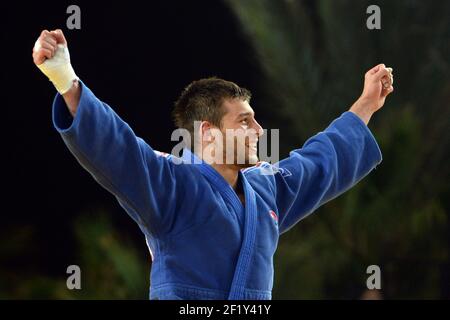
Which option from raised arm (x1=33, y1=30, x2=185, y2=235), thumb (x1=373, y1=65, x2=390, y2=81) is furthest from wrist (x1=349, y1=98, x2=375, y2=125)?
raised arm (x1=33, y1=30, x2=185, y2=235)

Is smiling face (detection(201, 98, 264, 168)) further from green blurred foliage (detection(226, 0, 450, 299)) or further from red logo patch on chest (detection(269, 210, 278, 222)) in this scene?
green blurred foliage (detection(226, 0, 450, 299))

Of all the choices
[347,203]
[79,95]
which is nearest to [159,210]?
[79,95]

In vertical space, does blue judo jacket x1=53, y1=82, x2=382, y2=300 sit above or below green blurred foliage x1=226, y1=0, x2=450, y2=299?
below

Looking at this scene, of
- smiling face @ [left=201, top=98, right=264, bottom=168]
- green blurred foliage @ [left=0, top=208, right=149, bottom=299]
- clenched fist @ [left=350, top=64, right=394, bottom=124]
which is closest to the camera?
smiling face @ [left=201, top=98, right=264, bottom=168]

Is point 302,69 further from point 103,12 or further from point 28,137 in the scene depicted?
point 28,137

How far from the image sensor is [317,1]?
8469 millimetres

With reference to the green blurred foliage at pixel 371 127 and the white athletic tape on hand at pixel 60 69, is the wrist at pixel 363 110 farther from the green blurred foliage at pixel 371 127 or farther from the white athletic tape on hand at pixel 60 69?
the green blurred foliage at pixel 371 127

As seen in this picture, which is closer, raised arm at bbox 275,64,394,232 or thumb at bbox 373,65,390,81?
raised arm at bbox 275,64,394,232

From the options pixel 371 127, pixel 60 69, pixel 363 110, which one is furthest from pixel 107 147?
pixel 371 127

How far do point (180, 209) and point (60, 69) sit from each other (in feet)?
2.43

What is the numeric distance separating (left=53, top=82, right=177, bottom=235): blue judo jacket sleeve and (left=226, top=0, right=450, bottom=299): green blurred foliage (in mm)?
4190

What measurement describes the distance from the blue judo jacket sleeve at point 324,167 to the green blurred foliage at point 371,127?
136 inches

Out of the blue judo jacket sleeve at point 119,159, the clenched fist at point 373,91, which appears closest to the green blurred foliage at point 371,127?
the clenched fist at point 373,91

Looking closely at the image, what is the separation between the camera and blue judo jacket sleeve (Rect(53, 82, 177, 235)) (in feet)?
11.2
